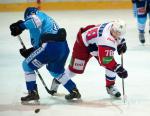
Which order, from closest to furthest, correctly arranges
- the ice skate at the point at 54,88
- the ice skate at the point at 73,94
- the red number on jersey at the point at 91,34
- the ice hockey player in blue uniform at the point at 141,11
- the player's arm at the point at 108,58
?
1. the player's arm at the point at 108,58
2. the red number on jersey at the point at 91,34
3. the ice skate at the point at 73,94
4. the ice skate at the point at 54,88
5. the ice hockey player in blue uniform at the point at 141,11

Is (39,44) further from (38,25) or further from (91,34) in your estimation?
(91,34)

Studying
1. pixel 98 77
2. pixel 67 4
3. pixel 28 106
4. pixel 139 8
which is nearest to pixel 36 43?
pixel 28 106

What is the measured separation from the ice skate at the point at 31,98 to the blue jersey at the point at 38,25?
43cm

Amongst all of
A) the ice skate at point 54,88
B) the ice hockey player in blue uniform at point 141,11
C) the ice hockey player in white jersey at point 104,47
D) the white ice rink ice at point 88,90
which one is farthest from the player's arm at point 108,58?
the ice hockey player in blue uniform at point 141,11

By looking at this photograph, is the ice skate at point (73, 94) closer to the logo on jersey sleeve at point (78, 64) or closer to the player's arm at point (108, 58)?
the logo on jersey sleeve at point (78, 64)

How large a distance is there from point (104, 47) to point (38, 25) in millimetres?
615

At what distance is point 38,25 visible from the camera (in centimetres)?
429

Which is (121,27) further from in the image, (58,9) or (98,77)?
(58,9)

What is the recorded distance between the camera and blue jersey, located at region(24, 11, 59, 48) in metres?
4.27

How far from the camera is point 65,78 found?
454cm

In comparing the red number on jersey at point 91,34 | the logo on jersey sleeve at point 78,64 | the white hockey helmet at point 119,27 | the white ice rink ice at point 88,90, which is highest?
the white hockey helmet at point 119,27

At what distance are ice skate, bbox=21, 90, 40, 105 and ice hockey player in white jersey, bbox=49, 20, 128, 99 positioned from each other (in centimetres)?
31

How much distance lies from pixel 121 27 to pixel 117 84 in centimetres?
107

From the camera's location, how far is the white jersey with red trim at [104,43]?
13.9 ft
